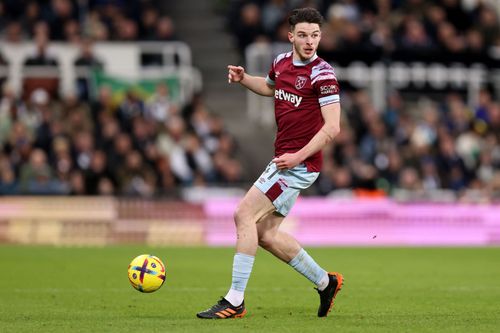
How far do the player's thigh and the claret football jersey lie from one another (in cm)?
43

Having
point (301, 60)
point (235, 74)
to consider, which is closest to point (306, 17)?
point (301, 60)

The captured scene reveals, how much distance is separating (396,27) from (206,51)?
14.5 feet

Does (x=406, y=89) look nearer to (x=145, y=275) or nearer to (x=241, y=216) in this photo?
(x=145, y=275)

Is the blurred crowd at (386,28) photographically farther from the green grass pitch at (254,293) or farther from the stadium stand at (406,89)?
the green grass pitch at (254,293)

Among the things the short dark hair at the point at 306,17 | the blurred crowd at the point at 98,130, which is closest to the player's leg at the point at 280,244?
the short dark hair at the point at 306,17

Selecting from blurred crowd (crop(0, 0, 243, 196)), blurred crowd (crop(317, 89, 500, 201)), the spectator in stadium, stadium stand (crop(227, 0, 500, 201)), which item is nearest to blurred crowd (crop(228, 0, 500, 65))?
stadium stand (crop(227, 0, 500, 201))

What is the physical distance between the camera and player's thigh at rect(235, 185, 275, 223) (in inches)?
392

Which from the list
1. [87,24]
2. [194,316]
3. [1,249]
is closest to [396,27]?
[87,24]

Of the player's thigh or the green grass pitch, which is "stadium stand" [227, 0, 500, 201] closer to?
the green grass pitch

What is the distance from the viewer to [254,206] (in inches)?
393

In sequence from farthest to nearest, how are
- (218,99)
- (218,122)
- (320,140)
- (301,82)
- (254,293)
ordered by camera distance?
(218,99)
(218,122)
(254,293)
(301,82)
(320,140)

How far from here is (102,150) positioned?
22531 millimetres

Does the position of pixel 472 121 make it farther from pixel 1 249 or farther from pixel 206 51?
pixel 1 249

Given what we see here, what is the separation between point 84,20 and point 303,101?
55.8ft
